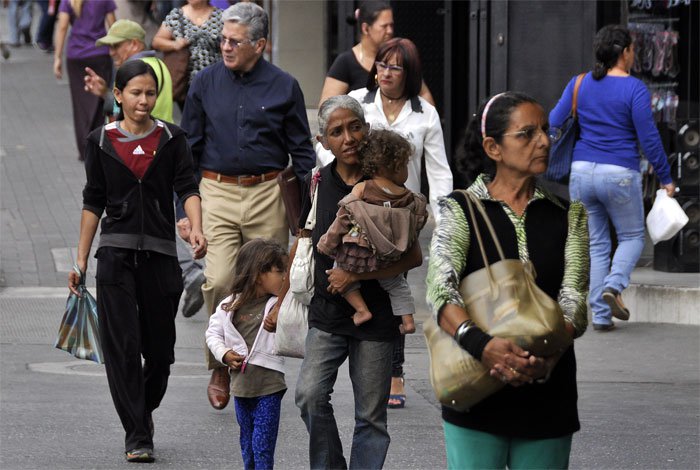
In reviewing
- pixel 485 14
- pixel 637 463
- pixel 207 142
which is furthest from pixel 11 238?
pixel 637 463

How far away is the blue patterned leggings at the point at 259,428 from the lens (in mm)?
5762

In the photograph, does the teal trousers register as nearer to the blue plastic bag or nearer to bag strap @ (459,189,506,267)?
bag strap @ (459,189,506,267)

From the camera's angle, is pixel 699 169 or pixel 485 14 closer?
pixel 699 169

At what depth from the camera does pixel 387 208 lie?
5.46 metres

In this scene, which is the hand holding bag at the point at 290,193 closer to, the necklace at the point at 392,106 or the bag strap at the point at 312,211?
the necklace at the point at 392,106

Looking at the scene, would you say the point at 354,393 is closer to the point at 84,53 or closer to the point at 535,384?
the point at 535,384

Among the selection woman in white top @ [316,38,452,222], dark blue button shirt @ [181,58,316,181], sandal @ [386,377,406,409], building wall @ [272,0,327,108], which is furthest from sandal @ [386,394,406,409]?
building wall @ [272,0,327,108]

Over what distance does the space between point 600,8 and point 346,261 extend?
22.2ft

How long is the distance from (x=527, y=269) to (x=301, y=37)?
1413cm

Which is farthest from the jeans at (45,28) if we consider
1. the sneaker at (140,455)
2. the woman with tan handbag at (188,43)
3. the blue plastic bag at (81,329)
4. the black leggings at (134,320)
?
the sneaker at (140,455)

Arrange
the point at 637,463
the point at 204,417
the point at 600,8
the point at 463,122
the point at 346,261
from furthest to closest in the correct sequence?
the point at 463,122 < the point at 600,8 < the point at 204,417 < the point at 637,463 < the point at 346,261

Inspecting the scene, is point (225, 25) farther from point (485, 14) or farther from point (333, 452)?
point (485, 14)

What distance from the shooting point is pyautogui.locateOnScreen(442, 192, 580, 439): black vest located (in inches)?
162

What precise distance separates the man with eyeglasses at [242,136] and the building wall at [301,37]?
10.2m
